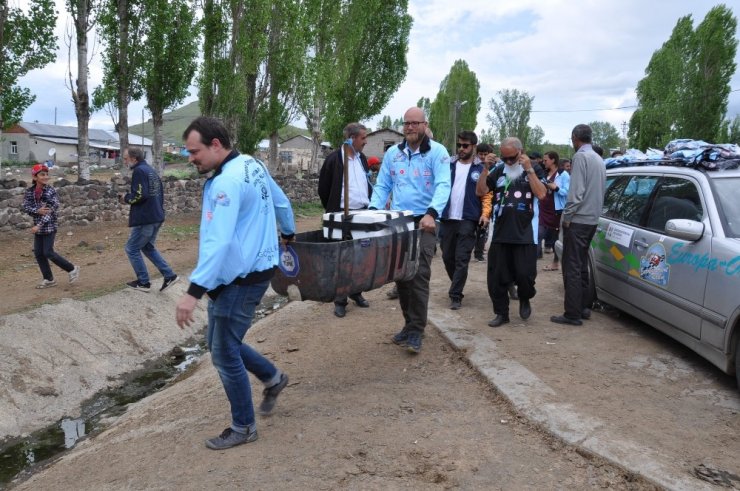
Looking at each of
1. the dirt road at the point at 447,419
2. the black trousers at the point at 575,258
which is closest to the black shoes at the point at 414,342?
the dirt road at the point at 447,419

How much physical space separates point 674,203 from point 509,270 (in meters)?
1.58

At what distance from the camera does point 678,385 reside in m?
4.23

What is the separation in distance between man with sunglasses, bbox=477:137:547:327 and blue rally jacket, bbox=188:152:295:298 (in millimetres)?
2801

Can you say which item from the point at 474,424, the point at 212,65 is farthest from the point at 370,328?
the point at 212,65

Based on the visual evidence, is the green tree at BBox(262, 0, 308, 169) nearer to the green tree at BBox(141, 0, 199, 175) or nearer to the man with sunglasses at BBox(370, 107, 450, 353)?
the green tree at BBox(141, 0, 199, 175)

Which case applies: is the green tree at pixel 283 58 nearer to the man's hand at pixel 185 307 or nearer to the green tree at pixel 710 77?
the man's hand at pixel 185 307

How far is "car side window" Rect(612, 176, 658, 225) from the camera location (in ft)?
18.2

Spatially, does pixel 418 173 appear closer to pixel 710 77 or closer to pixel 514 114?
pixel 710 77

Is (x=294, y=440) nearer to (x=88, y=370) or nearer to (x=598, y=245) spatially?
(x=88, y=370)

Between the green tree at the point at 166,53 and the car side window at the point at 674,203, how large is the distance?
1613 cm

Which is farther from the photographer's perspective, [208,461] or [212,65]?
[212,65]

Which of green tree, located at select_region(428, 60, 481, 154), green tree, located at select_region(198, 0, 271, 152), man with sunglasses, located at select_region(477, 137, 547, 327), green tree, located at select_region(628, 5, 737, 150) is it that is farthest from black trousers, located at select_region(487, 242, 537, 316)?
green tree, located at select_region(428, 60, 481, 154)

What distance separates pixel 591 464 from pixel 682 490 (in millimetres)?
444

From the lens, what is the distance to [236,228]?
316cm
